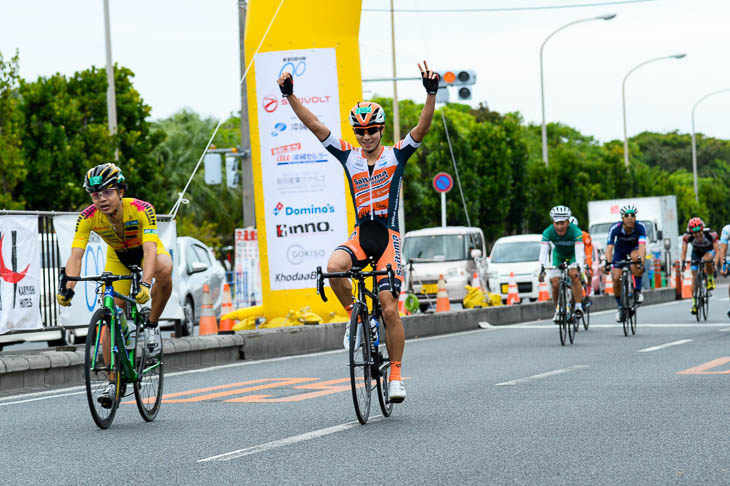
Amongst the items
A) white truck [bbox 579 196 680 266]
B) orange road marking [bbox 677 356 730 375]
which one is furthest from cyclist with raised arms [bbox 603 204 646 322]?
white truck [bbox 579 196 680 266]

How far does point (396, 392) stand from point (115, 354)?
1955 millimetres

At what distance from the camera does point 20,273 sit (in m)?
13.9

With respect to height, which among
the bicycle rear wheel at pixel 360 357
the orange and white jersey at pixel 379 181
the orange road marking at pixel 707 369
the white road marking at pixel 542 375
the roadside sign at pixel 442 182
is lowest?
the orange road marking at pixel 707 369

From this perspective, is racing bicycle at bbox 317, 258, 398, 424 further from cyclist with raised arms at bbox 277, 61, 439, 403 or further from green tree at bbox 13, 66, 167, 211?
green tree at bbox 13, 66, 167, 211

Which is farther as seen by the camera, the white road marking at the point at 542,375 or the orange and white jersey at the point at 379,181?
the white road marking at the point at 542,375

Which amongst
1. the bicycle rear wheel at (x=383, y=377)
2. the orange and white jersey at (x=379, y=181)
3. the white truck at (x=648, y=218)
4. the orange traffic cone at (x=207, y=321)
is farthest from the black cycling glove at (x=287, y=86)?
the white truck at (x=648, y=218)

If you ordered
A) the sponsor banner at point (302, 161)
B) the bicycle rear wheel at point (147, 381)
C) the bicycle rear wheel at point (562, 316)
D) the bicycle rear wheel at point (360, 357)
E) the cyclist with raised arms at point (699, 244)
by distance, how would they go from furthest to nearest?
the cyclist with raised arms at point (699, 244) < the sponsor banner at point (302, 161) < the bicycle rear wheel at point (562, 316) < the bicycle rear wheel at point (147, 381) < the bicycle rear wheel at point (360, 357)

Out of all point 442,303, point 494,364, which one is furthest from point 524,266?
point 494,364

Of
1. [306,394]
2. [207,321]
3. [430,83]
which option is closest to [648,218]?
[207,321]

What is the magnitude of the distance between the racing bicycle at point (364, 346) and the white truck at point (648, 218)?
34.4m

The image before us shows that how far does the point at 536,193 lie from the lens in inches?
2186

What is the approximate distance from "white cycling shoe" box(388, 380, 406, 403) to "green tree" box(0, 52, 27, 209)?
59.1 ft

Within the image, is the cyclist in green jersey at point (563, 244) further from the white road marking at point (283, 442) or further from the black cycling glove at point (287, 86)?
the white road marking at point (283, 442)

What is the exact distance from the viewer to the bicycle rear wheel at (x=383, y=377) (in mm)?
8414
